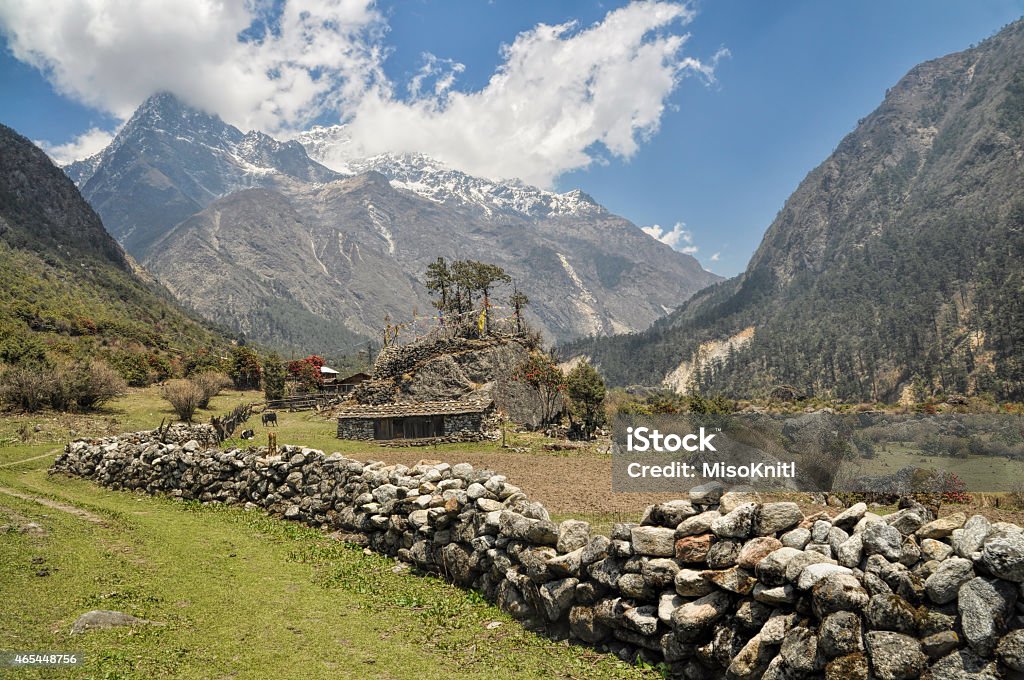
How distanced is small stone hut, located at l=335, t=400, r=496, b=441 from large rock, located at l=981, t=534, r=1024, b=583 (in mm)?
30751

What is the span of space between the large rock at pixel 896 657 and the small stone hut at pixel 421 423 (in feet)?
98.7

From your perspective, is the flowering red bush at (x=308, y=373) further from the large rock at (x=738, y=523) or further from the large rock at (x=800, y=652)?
the large rock at (x=800, y=652)

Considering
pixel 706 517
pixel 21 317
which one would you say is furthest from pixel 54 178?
pixel 706 517

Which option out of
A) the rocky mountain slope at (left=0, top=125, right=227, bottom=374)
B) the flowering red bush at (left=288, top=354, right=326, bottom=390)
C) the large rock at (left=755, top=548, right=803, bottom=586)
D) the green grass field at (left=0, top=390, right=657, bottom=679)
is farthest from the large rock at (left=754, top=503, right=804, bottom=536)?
the flowering red bush at (left=288, top=354, right=326, bottom=390)

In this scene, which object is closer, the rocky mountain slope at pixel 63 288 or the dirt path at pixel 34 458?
the dirt path at pixel 34 458

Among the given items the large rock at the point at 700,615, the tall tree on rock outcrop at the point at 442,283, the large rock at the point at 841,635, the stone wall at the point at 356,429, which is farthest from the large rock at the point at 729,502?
the tall tree on rock outcrop at the point at 442,283

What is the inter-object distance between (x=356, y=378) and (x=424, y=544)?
54527 millimetres

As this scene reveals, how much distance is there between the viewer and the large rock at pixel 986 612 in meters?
5.68

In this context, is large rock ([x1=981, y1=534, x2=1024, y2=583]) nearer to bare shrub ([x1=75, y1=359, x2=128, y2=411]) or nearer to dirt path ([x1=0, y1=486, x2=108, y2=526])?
dirt path ([x1=0, y1=486, x2=108, y2=526])

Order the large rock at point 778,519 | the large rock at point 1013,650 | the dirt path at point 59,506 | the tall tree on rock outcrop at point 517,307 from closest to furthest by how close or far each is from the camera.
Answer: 1. the large rock at point 1013,650
2. the large rock at point 778,519
3. the dirt path at point 59,506
4. the tall tree on rock outcrop at point 517,307

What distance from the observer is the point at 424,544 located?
41.4 feet

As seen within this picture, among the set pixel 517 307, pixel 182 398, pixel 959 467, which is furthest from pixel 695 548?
pixel 517 307

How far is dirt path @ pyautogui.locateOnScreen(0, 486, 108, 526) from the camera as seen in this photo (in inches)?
577

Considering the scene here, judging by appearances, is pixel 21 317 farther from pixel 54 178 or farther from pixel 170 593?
pixel 54 178
